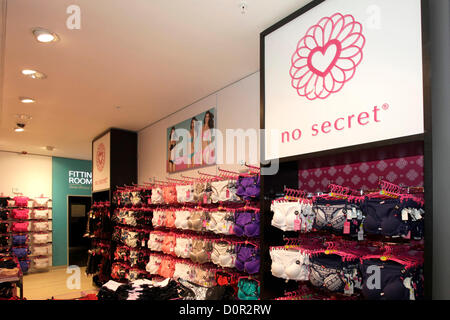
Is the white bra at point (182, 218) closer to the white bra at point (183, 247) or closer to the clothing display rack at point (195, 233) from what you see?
the clothing display rack at point (195, 233)

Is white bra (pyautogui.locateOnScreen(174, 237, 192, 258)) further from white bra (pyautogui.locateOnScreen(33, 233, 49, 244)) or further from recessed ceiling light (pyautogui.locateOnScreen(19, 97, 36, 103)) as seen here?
white bra (pyautogui.locateOnScreen(33, 233, 49, 244))

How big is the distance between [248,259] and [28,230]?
9381 millimetres

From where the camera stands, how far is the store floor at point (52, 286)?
7.57m

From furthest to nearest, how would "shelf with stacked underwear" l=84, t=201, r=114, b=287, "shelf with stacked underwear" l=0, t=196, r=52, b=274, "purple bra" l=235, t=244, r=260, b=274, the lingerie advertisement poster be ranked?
"shelf with stacked underwear" l=0, t=196, r=52, b=274 < "shelf with stacked underwear" l=84, t=201, r=114, b=287 < the lingerie advertisement poster < "purple bra" l=235, t=244, r=260, b=274

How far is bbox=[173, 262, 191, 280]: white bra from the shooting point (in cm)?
485

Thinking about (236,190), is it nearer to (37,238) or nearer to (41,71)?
(41,71)

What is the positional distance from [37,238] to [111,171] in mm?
5242

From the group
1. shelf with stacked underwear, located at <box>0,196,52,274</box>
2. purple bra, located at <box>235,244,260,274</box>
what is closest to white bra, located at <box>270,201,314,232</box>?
purple bra, located at <box>235,244,260,274</box>

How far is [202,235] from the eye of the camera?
4.95 metres

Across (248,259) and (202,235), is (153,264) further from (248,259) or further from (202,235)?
(248,259)

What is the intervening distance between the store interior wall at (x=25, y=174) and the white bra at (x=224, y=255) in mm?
9481

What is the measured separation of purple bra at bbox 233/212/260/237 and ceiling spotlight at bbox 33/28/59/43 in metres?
2.77

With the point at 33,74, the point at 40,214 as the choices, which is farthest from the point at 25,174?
the point at 33,74
